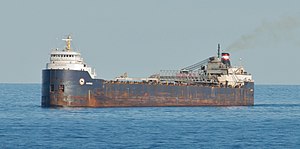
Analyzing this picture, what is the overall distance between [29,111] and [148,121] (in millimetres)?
17272

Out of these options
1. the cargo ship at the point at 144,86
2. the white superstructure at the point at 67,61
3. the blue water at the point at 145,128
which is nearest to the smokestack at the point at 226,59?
the cargo ship at the point at 144,86

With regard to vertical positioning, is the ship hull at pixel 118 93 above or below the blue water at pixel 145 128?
above

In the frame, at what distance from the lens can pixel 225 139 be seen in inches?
2404

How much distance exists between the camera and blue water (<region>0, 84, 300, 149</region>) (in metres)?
58.2

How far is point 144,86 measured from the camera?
9331 centimetres

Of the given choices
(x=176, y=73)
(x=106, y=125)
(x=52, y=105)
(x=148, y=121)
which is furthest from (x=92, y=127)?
(x=176, y=73)

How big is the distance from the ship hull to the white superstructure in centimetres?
87

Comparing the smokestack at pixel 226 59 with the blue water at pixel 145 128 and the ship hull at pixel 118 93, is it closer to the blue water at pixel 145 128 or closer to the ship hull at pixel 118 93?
the ship hull at pixel 118 93

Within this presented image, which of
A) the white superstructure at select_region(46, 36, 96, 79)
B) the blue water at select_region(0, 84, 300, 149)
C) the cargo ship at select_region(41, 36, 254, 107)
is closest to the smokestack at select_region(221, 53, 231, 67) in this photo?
the cargo ship at select_region(41, 36, 254, 107)

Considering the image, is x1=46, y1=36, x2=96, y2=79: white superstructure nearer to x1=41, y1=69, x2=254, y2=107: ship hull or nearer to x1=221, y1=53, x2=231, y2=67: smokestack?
x1=41, y1=69, x2=254, y2=107: ship hull

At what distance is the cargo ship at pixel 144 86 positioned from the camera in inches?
3391

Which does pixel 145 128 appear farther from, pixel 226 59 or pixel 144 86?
A: pixel 226 59

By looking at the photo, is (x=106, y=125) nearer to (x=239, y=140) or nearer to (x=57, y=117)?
(x=57, y=117)

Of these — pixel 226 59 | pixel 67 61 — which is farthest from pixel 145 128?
pixel 226 59
